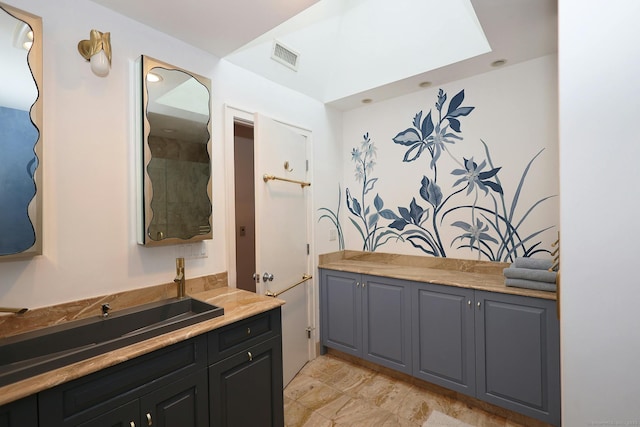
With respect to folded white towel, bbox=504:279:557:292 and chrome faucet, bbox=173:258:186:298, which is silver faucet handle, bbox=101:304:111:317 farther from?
folded white towel, bbox=504:279:557:292

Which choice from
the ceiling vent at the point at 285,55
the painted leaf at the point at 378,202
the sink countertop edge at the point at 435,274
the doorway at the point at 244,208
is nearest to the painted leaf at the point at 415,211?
the painted leaf at the point at 378,202

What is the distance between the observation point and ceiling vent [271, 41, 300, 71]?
7.89 ft

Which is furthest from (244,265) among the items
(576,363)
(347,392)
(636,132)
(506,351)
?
(636,132)

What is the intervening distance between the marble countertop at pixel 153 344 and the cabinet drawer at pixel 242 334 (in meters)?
0.05

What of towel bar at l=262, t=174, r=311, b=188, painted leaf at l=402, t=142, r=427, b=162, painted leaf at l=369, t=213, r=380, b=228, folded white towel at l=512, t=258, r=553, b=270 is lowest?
folded white towel at l=512, t=258, r=553, b=270

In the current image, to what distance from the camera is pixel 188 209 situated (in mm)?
1863

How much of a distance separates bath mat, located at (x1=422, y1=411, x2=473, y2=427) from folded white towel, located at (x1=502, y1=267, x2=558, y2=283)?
40.9 inches

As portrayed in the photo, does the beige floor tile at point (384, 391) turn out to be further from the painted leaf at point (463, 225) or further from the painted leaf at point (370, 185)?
the painted leaf at point (370, 185)

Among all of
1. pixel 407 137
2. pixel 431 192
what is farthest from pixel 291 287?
pixel 407 137

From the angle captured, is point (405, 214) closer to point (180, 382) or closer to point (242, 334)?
point (242, 334)

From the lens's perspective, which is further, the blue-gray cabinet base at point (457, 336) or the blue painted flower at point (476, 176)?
the blue painted flower at point (476, 176)

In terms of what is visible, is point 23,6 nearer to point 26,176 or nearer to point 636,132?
point 26,176

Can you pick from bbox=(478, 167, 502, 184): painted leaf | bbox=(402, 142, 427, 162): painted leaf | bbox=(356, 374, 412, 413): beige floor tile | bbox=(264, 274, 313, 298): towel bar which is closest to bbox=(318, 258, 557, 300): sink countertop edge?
bbox=(264, 274, 313, 298): towel bar

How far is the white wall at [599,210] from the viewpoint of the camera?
1.19m
